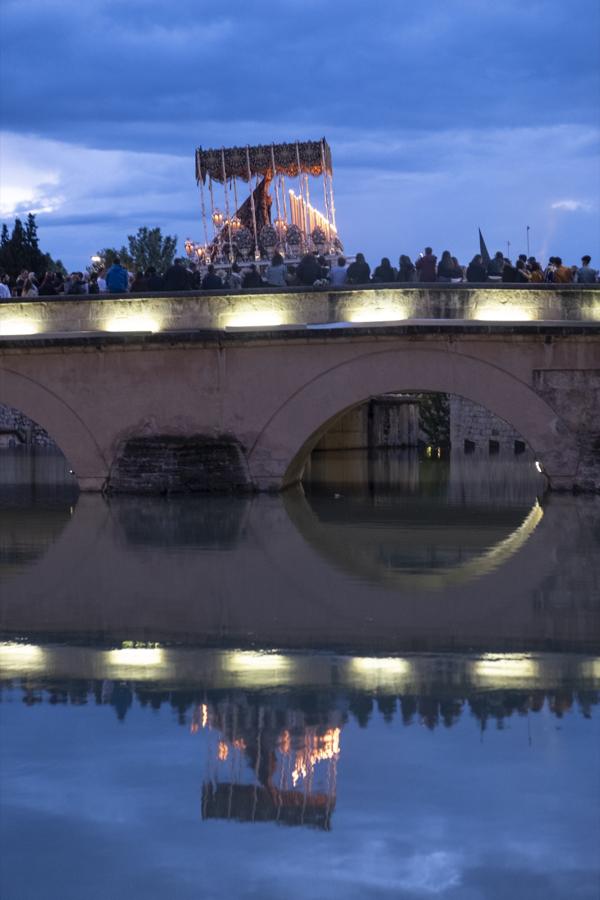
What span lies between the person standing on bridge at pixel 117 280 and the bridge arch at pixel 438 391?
3.64 metres

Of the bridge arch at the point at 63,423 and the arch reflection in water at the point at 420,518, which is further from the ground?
the bridge arch at the point at 63,423

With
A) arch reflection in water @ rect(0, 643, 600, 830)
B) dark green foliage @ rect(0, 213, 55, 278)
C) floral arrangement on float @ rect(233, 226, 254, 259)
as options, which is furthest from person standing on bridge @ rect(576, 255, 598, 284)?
dark green foliage @ rect(0, 213, 55, 278)

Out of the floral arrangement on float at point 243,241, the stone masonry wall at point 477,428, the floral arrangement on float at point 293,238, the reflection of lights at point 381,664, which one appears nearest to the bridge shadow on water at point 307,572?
the reflection of lights at point 381,664

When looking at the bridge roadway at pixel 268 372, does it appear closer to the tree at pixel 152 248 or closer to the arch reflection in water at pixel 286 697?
the arch reflection in water at pixel 286 697

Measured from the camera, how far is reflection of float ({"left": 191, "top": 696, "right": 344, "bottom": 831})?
5732 millimetres

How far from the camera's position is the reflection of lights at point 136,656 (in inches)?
330

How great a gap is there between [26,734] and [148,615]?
127 inches

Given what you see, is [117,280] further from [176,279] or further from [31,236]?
[31,236]

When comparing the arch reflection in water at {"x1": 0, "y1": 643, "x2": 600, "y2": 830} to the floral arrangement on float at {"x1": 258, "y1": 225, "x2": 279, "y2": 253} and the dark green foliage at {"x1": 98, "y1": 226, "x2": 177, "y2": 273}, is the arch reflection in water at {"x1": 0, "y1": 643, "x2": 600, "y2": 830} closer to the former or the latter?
the floral arrangement on float at {"x1": 258, "y1": 225, "x2": 279, "y2": 253}

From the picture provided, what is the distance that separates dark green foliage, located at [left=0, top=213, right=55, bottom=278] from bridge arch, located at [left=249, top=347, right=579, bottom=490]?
2774 cm

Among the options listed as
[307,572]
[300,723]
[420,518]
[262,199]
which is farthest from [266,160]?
[300,723]

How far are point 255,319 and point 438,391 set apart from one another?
3091 millimetres

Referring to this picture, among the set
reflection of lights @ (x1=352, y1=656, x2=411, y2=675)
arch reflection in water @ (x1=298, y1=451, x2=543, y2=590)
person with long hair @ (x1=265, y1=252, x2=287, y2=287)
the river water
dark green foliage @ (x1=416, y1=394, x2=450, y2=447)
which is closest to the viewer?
the river water

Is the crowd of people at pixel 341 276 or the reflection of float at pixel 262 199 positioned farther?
the reflection of float at pixel 262 199
